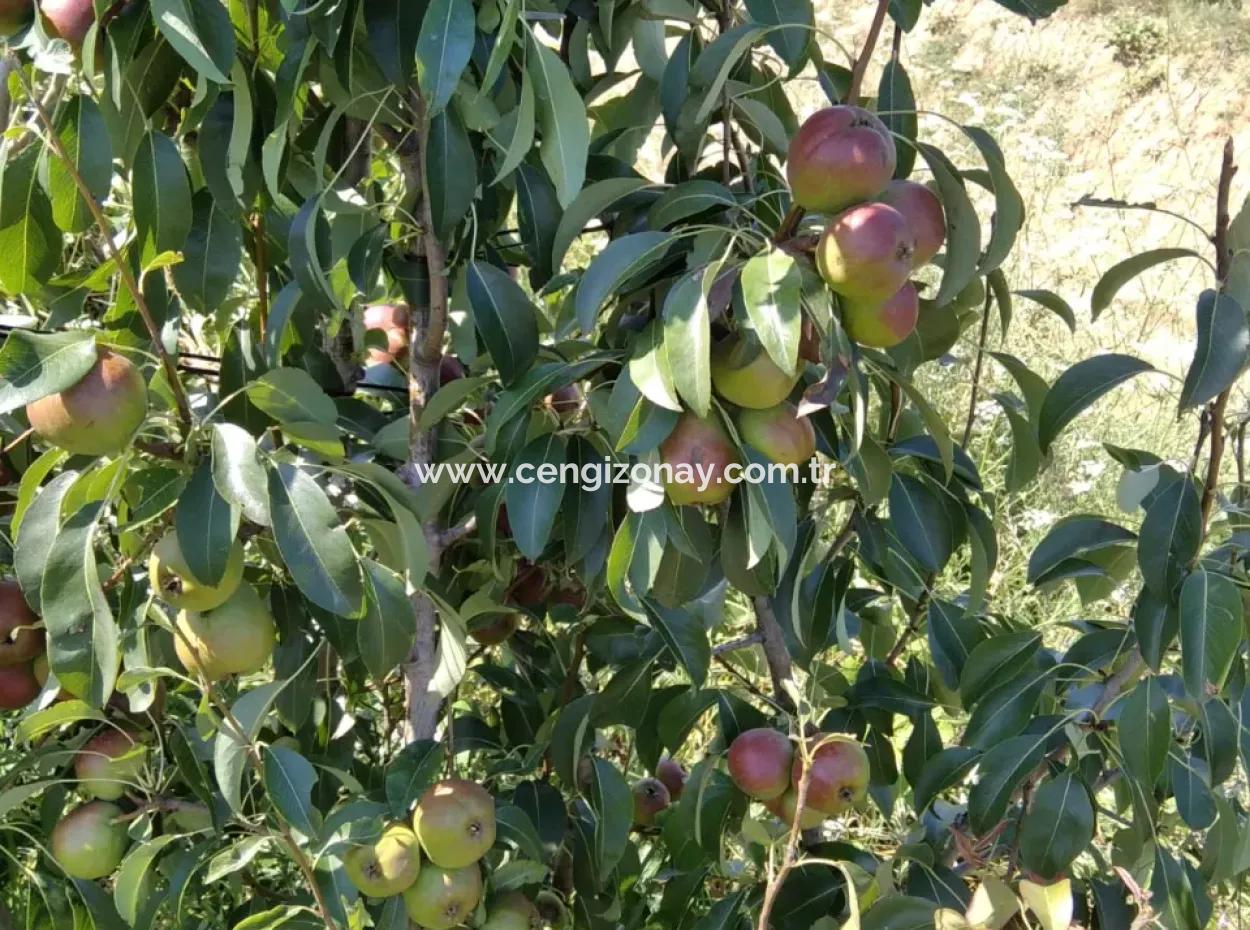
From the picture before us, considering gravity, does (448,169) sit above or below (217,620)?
above

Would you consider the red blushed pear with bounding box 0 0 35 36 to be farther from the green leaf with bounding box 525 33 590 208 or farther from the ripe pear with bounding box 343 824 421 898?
the ripe pear with bounding box 343 824 421 898

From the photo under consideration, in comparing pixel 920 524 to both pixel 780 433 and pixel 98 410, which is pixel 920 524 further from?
pixel 98 410

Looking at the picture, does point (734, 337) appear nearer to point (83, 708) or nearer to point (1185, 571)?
point (1185, 571)

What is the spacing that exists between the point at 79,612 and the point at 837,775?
0.69 meters

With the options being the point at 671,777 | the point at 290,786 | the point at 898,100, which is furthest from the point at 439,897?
the point at 898,100

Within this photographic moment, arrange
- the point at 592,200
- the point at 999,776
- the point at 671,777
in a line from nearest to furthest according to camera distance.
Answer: the point at 592,200
the point at 999,776
the point at 671,777

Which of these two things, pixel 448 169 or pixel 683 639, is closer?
pixel 448 169

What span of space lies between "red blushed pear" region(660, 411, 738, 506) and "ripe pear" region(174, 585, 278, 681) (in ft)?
1.22

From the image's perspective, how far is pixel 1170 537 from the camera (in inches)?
43.0

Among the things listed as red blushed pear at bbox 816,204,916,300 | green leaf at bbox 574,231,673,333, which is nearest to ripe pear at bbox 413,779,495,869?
green leaf at bbox 574,231,673,333

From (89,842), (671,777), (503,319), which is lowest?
(671,777)

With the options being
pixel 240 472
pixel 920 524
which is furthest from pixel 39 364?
pixel 920 524

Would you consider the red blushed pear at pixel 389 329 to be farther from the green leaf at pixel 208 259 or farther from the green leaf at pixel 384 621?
the green leaf at pixel 384 621

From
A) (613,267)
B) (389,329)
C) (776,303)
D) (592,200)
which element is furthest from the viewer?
(389,329)
